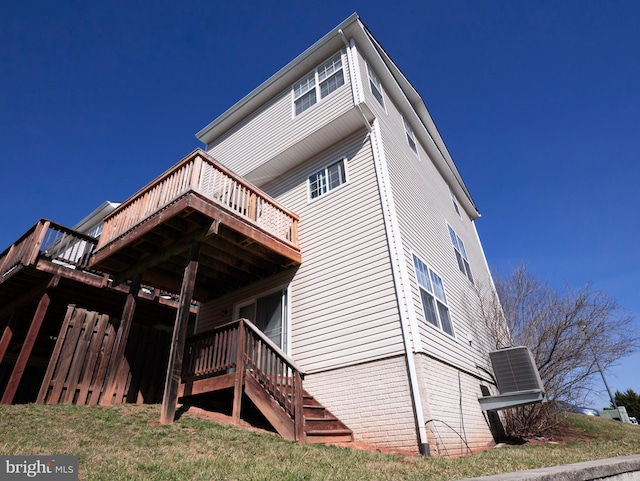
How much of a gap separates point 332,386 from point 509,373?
4049mm

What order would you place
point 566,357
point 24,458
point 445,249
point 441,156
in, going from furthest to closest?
point 441,156 → point 445,249 → point 566,357 → point 24,458

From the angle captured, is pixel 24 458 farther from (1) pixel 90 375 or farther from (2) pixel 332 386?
(2) pixel 332 386

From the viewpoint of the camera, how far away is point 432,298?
315 inches

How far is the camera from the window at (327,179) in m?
9.20

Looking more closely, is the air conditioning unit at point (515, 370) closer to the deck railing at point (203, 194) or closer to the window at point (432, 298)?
the window at point (432, 298)

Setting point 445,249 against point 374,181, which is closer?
point 374,181

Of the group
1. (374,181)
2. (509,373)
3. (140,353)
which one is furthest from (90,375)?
(509,373)

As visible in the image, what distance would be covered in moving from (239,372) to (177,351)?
1.08 metres

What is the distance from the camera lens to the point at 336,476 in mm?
3045

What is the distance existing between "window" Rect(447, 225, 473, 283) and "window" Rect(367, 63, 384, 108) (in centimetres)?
492

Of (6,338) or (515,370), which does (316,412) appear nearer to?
(515,370)

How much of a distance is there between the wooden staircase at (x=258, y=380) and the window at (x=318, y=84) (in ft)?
23.6
